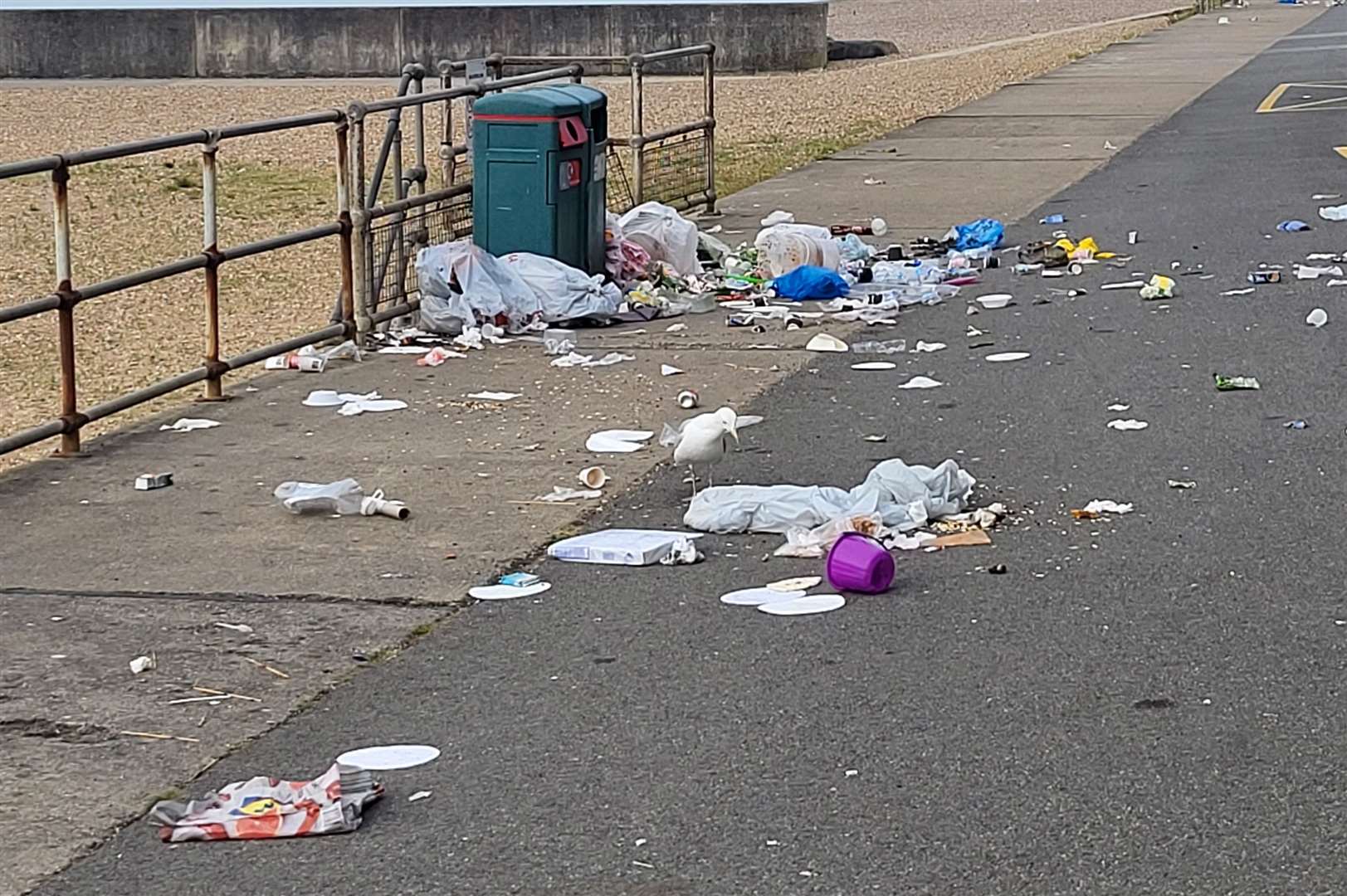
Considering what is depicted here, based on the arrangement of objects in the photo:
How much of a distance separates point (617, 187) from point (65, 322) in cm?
803

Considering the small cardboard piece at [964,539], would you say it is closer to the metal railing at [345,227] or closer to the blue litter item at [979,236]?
the metal railing at [345,227]

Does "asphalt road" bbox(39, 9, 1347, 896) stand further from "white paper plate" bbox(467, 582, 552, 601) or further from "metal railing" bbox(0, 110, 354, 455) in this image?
"metal railing" bbox(0, 110, 354, 455)

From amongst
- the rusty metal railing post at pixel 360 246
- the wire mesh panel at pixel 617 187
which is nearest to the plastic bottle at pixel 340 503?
the rusty metal railing post at pixel 360 246

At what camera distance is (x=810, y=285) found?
38.2ft

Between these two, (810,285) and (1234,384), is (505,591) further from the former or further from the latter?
(810,285)

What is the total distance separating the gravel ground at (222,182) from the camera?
1125 centimetres

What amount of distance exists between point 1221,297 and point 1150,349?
1.63m

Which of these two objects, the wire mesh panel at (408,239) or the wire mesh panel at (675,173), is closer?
the wire mesh panel at (408,239)

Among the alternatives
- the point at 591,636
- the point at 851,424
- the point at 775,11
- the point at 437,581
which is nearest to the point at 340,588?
the point at 437,581

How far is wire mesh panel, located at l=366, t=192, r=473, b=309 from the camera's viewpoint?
10703 mm

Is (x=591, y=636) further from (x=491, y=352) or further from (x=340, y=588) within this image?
(x=491, y=352)

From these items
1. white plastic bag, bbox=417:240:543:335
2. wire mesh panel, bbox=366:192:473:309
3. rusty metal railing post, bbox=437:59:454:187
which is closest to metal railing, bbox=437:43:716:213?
rusty metal railing post, bbox=437:59:454:187

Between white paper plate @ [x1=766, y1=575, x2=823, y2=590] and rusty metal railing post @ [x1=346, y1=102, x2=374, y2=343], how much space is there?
15.3ft

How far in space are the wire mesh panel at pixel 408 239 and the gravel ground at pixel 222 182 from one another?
0.88m
